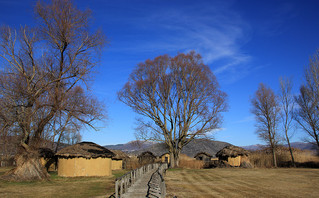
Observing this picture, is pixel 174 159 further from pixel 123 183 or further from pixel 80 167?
pixel 123 183

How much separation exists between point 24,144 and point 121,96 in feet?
50.8

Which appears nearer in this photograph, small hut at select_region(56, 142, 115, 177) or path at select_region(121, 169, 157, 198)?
path at select_region(121, 169, 157, 198)

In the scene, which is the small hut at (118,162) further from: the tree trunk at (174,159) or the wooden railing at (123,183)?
the wooden railing at (123,183)

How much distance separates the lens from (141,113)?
34.8 metres

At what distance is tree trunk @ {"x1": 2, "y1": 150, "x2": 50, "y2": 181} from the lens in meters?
20.0

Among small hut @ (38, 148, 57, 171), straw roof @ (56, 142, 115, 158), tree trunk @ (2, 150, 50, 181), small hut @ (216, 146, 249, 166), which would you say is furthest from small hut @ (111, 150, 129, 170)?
tree trunk @ (2, 150, 50, 181)

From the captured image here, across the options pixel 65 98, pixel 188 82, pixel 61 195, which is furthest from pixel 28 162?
pixel 188 82

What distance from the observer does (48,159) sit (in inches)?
1444

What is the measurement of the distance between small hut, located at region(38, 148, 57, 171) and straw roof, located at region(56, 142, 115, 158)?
32.5ft

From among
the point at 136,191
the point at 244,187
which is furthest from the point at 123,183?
the point at 244,187

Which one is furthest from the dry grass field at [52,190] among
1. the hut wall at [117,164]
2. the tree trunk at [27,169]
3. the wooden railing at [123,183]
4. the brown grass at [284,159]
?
the brown grass at [284,159]

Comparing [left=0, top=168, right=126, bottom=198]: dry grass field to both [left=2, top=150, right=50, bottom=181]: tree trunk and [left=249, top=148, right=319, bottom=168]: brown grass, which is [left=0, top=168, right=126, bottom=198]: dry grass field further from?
[left=249, top=148, right=319, bottom=168]: brown grass

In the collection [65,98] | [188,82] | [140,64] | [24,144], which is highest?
[140,64]

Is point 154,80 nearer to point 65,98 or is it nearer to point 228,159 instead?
point 65,98
